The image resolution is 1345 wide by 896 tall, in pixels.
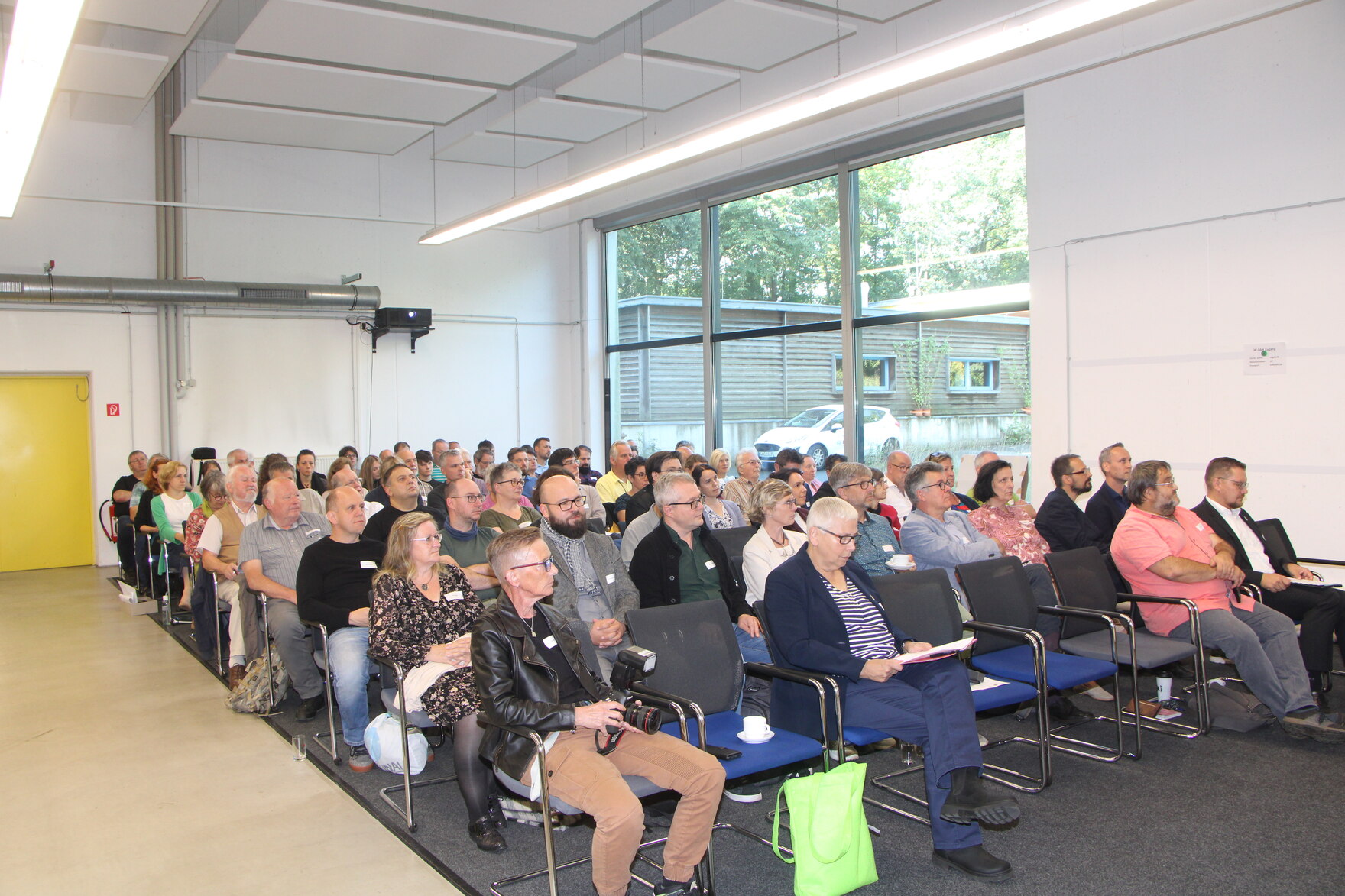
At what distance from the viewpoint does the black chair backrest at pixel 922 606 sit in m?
3.71

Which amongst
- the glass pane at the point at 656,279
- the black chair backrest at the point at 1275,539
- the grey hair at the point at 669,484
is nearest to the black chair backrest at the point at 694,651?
the grey hair at the point at 669,484

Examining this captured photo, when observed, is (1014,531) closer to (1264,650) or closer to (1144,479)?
(1144,479)

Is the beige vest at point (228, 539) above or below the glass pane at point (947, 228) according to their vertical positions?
below

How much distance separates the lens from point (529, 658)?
110 inches

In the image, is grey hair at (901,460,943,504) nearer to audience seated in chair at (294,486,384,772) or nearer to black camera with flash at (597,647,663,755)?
black camera with flash at (597,647,663,755)

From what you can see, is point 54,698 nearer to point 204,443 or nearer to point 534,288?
point 204,443

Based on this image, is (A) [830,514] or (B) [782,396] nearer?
(A) [830,514]

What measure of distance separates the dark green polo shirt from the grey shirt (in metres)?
1.89

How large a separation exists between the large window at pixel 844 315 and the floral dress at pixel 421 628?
5.23 meters

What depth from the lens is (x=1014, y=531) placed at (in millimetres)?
4984

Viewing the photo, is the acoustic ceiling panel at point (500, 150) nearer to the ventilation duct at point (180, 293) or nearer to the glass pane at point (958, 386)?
the ventilation duct at point (180, 293)

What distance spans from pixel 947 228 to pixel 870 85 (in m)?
3.21

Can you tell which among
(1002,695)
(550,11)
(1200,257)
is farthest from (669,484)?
(1200,257)

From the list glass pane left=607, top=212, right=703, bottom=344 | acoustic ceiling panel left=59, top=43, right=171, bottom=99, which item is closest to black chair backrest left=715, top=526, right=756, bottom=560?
acoustic ceiling panel left=59, top=43, right=171, bottom=99
